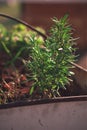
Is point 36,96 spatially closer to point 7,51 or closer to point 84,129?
point 84,129

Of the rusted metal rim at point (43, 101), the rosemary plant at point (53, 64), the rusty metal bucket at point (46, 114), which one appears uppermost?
the rosemary plant at point (53, 64)

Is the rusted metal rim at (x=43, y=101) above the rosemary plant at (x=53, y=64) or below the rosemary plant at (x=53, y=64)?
below

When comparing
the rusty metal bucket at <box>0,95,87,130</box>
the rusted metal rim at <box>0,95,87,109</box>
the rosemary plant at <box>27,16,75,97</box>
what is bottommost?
the rusty metal bucket at <box>0,95,87,130</box>

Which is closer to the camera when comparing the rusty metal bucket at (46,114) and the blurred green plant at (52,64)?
A: the rusty metal bucket at (46,114)

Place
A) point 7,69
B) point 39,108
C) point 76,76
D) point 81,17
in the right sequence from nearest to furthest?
point 39,108
point 76,76
point 7,69
point 81,17

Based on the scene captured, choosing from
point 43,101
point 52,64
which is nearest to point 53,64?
point 52,64

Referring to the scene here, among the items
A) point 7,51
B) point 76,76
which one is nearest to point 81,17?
point 7,51

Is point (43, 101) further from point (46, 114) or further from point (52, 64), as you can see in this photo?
point (52, 64)

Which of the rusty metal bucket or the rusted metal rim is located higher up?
the rusted metal rim
